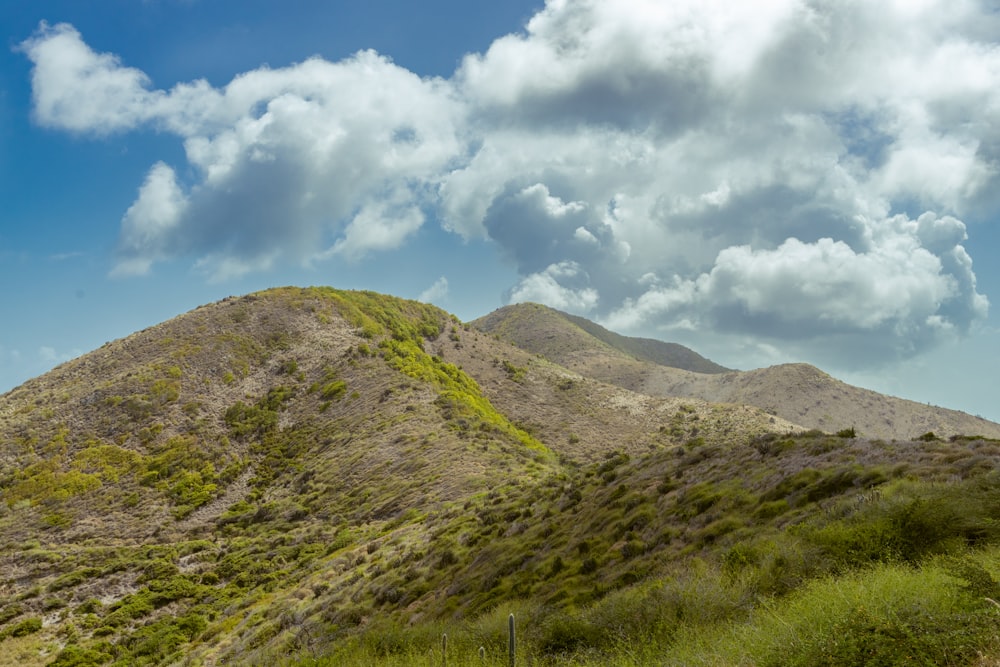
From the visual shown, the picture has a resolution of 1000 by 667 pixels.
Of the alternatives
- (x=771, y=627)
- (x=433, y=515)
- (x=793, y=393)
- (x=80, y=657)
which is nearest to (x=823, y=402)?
(x=793, y=393)

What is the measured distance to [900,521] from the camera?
11273 mm

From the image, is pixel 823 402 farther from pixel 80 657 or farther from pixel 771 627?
pixel 771 627

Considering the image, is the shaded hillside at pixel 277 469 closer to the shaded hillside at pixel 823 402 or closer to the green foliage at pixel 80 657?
the green foliage at pixel 80 657

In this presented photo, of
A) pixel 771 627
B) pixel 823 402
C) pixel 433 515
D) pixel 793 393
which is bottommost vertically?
pixel 433 515

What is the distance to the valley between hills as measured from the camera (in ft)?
33.2

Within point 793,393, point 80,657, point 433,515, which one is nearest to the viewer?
point 80,657

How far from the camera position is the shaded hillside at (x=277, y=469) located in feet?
94.2

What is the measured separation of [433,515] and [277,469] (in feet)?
90.8

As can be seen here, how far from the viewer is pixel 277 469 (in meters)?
56.6

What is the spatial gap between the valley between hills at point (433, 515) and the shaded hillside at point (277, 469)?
0.94ft

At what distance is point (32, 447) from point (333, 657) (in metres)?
58.2

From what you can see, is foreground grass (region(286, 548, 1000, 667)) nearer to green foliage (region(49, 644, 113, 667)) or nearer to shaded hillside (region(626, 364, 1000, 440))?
green foliage (region(49, 644, 113, 667))

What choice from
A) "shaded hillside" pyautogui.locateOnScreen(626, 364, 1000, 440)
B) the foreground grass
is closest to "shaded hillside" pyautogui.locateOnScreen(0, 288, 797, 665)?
the foreground grass

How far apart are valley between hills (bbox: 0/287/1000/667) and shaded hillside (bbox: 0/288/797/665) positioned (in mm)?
288
